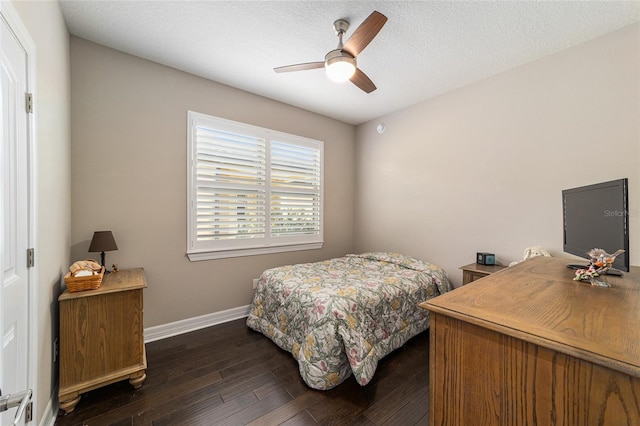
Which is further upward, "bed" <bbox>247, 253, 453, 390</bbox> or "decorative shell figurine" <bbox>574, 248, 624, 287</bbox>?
"decorative shell figurine" <bbox>574, 248, 624, 287</bbox>

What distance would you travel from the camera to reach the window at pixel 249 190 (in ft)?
9.18

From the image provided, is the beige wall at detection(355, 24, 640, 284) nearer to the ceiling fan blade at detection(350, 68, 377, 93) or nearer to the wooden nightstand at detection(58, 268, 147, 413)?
the ceiling fan blade at detection(350, 68, 377, 93)

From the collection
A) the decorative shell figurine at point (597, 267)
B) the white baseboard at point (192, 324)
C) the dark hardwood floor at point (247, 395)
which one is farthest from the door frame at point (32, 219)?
the decorative shell figurine at point (597, 267)

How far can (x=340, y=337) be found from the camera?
1.90 m

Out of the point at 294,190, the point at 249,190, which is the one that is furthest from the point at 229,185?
the point at 294,190

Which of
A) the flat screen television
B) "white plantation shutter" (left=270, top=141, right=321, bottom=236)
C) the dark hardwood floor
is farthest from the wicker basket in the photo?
the flat screen television

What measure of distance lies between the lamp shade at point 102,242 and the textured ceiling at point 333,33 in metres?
1.68

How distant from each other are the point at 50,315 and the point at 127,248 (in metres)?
0.87

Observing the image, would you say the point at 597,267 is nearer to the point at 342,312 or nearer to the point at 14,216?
the point at 342,312

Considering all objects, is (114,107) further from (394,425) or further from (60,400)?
(394,425)

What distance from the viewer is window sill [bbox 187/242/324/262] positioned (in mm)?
2781

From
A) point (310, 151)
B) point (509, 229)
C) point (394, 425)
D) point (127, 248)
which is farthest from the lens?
point (310, 151)

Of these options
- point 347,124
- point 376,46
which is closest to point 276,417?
point 376,46

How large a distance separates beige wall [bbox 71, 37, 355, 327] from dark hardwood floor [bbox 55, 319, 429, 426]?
70 cm
